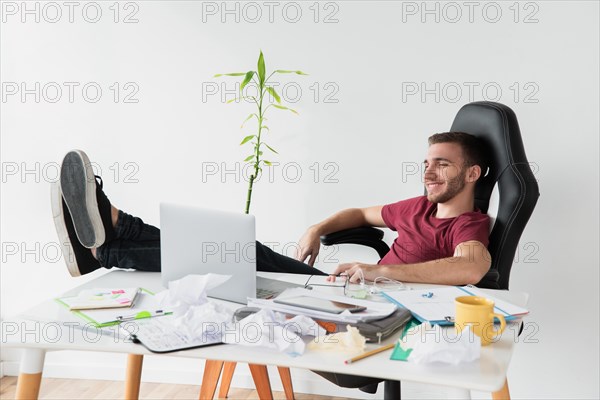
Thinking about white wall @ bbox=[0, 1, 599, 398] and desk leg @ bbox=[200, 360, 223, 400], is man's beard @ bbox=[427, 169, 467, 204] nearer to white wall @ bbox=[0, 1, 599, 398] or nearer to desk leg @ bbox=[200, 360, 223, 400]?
white wall @ bbox=[0, 1, 599, 398]

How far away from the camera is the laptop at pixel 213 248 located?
1.60 meters

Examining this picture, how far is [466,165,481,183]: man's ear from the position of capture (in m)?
2.23

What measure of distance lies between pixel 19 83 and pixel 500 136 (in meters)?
2.11

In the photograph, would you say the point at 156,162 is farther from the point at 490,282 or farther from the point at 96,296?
the point at 490,282

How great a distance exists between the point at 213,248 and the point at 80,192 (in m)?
0.56

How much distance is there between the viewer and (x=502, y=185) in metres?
2.12

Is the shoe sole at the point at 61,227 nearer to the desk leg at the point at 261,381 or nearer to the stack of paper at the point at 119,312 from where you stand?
the stack of paper at the point at 119,312

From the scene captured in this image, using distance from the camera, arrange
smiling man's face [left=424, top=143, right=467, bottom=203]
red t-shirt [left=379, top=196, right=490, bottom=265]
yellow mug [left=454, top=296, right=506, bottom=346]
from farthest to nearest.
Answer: smiling man's face [left=424, top=143, right=467, bottom=203]
red t-shirt [left=379, top=196, right=490, bottom=265]
yellow mug [left=454, top=296, right=506, bottom=346]

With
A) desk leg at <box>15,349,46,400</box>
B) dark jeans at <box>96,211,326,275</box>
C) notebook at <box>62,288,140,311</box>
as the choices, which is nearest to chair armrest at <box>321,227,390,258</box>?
dark jeans at <box>96,211,326,275</box>

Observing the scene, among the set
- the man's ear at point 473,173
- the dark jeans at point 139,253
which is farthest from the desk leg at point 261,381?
the man's ear at point 473,173

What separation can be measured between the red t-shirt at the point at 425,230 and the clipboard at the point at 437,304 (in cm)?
46

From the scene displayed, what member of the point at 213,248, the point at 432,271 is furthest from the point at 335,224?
the point at 213,248

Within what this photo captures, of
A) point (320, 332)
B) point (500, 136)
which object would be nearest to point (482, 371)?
point (320, 332)

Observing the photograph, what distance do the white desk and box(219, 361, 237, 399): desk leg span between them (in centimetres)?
119
